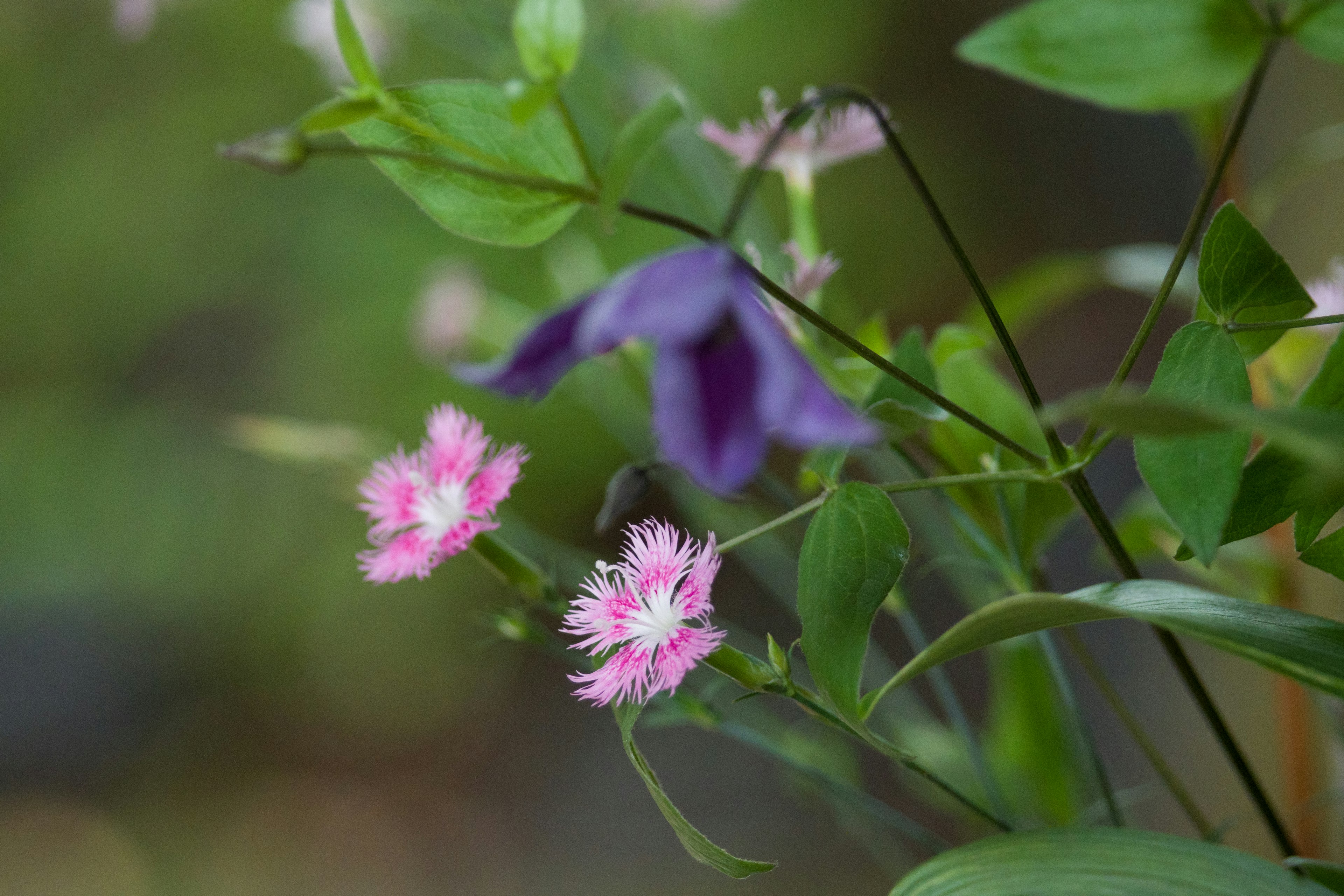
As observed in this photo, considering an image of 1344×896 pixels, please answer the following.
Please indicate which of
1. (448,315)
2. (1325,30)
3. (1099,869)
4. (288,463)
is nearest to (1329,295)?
(1325,30)

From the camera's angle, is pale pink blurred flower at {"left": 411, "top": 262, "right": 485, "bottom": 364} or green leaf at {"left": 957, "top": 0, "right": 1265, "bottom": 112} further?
pale pink blurred flower at {"left": 411, "top": 262, "right": 485, "bottom": 364}

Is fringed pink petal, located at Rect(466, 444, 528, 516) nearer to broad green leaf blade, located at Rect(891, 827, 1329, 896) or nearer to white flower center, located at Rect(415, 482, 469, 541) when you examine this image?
white flower center, located at Rect(415, 482, 469, 541)

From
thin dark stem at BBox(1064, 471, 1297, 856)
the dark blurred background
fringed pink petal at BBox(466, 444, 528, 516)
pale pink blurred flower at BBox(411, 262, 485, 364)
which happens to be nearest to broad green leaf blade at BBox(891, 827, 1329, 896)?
thin dark stem at BBox(1064, 471, 1297, 856)

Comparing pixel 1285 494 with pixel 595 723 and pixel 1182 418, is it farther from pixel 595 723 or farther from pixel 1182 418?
pixel 595 723

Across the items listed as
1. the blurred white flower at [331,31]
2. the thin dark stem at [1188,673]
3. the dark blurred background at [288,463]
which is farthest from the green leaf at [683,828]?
the dark blurred background at [288,463]

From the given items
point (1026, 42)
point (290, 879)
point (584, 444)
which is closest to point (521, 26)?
point (1026, 42)

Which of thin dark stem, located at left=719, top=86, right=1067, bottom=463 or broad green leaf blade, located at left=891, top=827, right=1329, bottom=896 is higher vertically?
thin dark stem, located at left=719, top=86, right=1067, bottom=463
